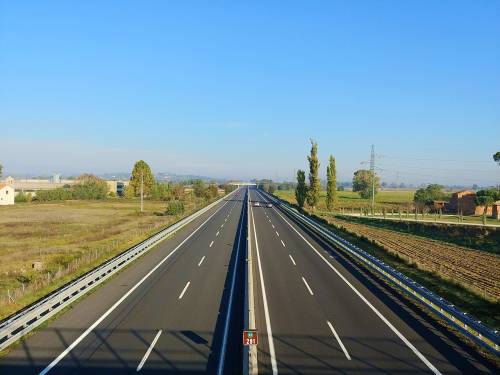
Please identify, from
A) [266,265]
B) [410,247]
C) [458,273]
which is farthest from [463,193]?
[266,265]

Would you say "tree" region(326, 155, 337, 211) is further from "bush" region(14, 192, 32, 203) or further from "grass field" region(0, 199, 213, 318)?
"bush" region(14, 192, 32, 203)

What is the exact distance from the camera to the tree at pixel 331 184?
2739 inches

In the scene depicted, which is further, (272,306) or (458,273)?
(458,273)

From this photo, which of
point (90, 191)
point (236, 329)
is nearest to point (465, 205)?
point (236, 329)

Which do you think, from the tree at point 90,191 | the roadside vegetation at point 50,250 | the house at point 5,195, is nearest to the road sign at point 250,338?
the roadside vegetation at point 50,250

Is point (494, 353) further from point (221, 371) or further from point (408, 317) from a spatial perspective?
point (221, 371)

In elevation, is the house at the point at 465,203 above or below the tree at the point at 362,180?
below

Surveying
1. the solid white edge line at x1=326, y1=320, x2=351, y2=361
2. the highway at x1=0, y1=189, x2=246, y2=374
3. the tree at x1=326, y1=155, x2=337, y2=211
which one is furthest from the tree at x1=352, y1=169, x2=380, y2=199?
the solid white edge line at x1=326, y1=320, x2=351, y2=361

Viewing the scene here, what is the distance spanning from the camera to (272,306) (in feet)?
56.7

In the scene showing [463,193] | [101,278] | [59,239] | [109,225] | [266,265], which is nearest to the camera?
[101,278]

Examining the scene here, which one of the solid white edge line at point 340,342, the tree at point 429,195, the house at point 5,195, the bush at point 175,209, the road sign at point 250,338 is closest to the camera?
the road sign at point 250,338

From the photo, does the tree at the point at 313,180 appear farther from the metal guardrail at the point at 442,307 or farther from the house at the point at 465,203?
the metal guardrail at the point at 442,307

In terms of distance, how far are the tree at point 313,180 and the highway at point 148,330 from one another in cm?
4864

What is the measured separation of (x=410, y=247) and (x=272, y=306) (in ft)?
83.1
